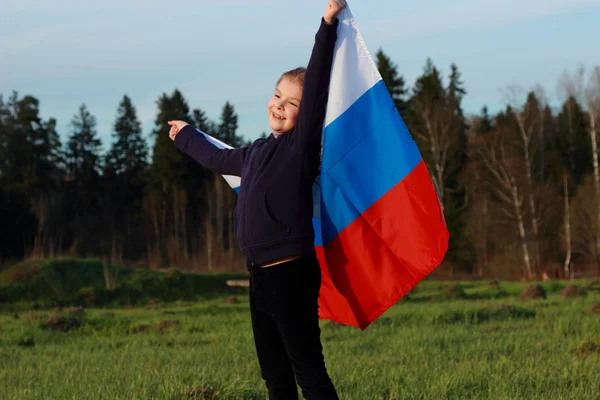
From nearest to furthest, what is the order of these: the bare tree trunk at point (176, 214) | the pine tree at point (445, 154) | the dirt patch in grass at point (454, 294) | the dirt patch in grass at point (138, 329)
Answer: the dirt patch in grass at point (138, 329) < the dirt patch in grass at point (454, 294) < the pine tree at point (445, 154) < the bare tree trunk at point (176, 214)

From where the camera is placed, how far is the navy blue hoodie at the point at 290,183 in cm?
335

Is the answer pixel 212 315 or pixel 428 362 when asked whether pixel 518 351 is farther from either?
pixel 212 315

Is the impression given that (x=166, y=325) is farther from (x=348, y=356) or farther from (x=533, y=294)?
(x=533, y=294)

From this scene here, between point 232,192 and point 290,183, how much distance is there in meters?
39.0

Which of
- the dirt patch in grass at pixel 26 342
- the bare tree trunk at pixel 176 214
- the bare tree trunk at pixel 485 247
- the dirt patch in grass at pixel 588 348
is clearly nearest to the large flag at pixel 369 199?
the dirt patch in grass at pixel 588 348

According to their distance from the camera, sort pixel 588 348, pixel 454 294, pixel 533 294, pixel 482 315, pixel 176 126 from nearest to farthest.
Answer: pixel 176 126, pixel 588 348, pixel 482 315, pixel 533 294, pixel 454 294

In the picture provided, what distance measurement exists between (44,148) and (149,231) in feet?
27.5

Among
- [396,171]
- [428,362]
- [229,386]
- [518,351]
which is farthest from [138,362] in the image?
[396,171]

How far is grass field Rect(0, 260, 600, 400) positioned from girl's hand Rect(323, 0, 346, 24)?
2.69 m

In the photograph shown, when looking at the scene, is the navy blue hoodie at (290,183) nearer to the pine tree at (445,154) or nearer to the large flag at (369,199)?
the large flag at (369,199)

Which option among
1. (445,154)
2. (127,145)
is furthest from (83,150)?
(445,154)

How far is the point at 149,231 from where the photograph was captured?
1833 inches

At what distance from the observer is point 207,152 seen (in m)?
4.02

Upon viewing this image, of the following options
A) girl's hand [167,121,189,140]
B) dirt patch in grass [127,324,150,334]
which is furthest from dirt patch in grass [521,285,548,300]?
girl's hand [167,121,189,140]
